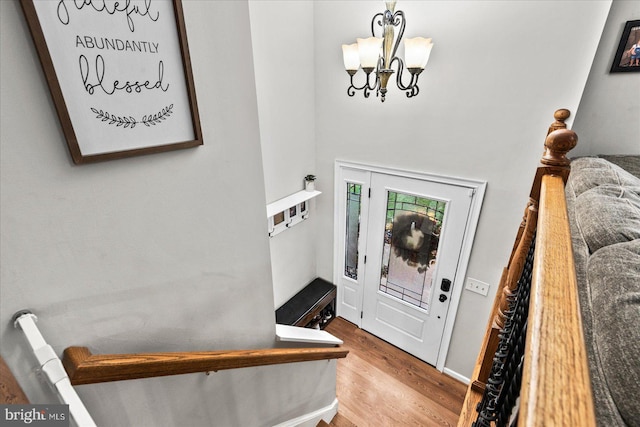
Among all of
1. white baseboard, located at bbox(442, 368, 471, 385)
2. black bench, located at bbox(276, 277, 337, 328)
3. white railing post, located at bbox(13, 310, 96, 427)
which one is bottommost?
white baseboard, located at bbox(442, 368, 471, 385)

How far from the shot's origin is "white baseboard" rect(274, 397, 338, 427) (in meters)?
1.72

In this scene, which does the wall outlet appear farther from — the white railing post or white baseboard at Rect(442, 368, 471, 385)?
the white railing post

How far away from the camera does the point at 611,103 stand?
71.5 inches

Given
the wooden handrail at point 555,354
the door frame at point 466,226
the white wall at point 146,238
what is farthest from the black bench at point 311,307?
the wooden handrail at point 555,354

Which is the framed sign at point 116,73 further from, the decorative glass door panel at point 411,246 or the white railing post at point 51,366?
the decorative glass door panel at point 411,246

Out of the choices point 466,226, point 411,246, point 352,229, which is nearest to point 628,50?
point 466,226

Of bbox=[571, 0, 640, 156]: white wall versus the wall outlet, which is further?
the wall outlet

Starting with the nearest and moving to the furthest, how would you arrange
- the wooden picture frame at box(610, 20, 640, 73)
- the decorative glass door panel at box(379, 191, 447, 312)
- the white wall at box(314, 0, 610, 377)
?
1. the wooden picture frame at box(610, 20, 640, 73)
2. the white wall at box(314, 0, 610, 377)
3. the decorative glass door panel at box(379, 191, 447, 312)

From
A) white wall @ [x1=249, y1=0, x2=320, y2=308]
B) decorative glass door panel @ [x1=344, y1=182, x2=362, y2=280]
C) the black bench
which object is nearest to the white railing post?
white wall @ [x1=249, y1=0, x2=320, y2=308]

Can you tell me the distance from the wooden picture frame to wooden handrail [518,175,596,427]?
6.62 ft

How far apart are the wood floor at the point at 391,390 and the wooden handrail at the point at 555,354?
2.30 metres

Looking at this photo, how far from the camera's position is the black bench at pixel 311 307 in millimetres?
3086

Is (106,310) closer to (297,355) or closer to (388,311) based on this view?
(297,355)

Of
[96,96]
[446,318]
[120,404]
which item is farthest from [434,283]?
[96,96]
